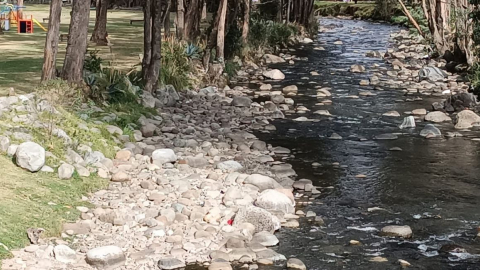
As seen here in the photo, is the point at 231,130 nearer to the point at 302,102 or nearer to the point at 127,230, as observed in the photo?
the point at 302,102

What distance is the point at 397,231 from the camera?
690 centimetres

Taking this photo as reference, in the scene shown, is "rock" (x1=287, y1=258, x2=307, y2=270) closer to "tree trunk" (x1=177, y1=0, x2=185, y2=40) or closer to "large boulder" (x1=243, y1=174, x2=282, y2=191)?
"large boulder" (x1=243, y1=174, x2=282, y2=191)

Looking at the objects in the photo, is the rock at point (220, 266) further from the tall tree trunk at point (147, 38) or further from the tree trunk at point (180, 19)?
the tree trunk at point (180, 19)

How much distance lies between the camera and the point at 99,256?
5.79 meters

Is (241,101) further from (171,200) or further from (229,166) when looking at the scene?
(171,200)

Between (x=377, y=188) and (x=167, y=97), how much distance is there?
19.6ft

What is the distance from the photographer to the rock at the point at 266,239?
646 centimetres

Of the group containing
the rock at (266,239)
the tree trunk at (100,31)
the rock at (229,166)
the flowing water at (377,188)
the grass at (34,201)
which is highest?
the tree trunk at (100,31)

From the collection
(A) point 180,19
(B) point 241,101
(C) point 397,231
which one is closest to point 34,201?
(C) point 397,231

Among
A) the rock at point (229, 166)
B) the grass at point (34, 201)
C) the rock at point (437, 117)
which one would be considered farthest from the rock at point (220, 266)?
the rock at point (437, 117)

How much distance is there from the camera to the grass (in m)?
6.09

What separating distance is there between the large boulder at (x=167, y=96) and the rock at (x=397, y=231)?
22.2 ft

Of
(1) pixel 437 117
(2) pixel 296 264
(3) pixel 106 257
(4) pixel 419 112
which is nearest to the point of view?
(3) pixel 106 257

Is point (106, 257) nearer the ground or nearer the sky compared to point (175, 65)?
nearer the ground
